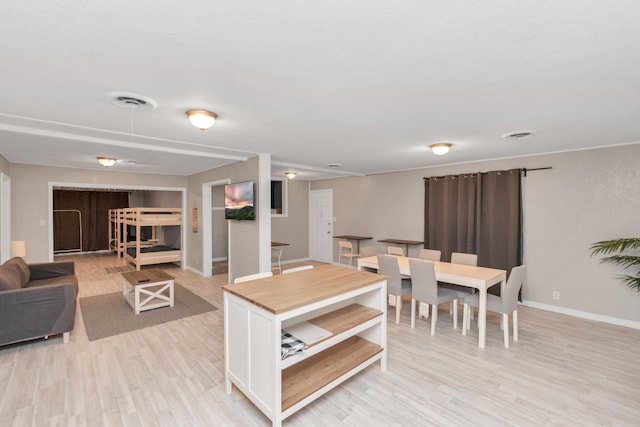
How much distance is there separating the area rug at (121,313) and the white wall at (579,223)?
499 centimetres

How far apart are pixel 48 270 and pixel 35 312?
1.85 m

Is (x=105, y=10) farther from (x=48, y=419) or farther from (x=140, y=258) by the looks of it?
(x=140, y=258)

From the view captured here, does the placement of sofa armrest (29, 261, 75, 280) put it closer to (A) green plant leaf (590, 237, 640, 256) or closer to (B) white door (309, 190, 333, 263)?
(B) white door (309, 190, 333, 263)

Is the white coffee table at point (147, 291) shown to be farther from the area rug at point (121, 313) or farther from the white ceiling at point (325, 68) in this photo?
the white ceiling at point (325, 68)

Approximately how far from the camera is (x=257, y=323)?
75.7 inches

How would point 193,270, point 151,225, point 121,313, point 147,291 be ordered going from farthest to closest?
point 151,225 → point 193,270 → point 147,291 → point 121,313

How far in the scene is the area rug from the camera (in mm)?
3545

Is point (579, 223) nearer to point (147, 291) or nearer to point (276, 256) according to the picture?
point (276, 256)

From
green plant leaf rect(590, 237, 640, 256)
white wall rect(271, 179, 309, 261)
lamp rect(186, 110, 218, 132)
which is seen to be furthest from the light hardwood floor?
white wall rect(271, 179, 309, 261)

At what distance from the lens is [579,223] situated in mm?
4074

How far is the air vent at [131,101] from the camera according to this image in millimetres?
2201

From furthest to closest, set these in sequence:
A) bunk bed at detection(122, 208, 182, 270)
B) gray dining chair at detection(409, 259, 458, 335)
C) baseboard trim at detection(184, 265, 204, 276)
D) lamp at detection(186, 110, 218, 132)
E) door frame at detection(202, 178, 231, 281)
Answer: bunk bed at detection(122, 208, 182, 270), baseboard trim at detection(184, 265, 204, 276), door frame at detection(202, 178, 231, 281), gray dining chair at detection(409, 259, 458, 335), lamp at detection(186, 110, 218, 132)

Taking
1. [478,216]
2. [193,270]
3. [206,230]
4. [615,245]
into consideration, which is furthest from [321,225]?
[615,245]

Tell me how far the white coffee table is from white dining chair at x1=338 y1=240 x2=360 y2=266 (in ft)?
12.4
